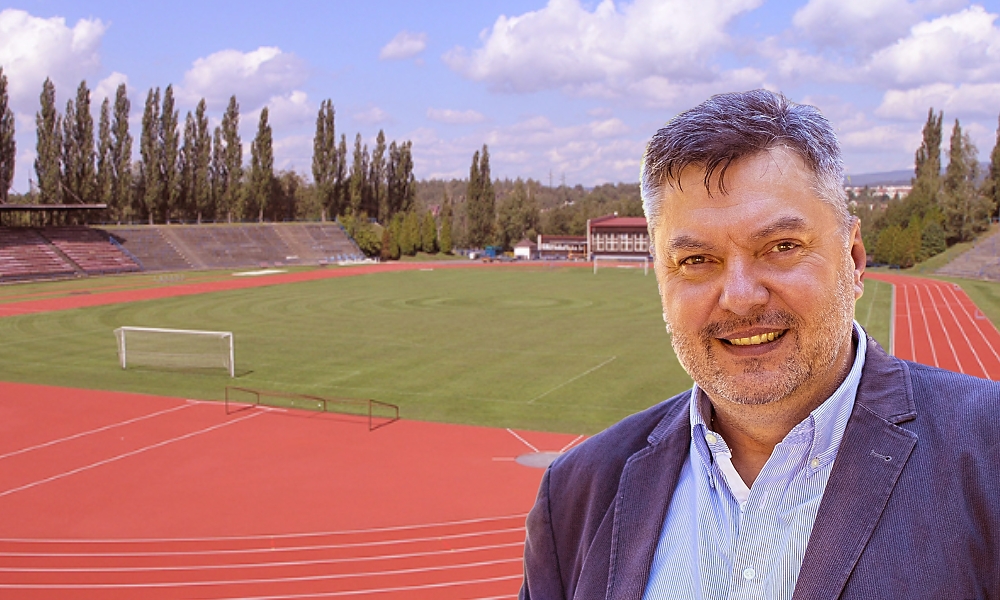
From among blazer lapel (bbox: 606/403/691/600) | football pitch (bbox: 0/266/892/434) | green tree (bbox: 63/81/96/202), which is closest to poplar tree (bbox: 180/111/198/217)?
green tree (bbox: 63/81/96/202)

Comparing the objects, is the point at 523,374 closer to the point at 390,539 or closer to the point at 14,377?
the point at 390,539

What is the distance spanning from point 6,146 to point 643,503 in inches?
2887

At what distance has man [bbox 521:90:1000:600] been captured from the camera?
65.6 inches

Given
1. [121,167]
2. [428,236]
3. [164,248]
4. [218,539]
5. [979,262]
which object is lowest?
[218,539]

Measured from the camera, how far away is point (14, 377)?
22672mm

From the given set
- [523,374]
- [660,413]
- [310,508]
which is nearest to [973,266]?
[523,374]

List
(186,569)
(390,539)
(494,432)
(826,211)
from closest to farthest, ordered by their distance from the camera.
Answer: (826,211), (186,569), (390,539), (494,432)

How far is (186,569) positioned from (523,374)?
13.3m

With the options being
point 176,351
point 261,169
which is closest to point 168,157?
point 261,169

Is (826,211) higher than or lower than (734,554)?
higher

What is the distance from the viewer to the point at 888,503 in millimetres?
1695

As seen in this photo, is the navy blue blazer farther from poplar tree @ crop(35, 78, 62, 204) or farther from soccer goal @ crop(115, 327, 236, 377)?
poplar tree @ crop(35, 78, 62, 204)

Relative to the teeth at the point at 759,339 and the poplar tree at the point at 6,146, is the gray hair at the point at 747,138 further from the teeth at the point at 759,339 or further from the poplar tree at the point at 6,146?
the poplar tree at the point at 6,146

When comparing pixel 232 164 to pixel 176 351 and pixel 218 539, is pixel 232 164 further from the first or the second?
pixel 218 539
